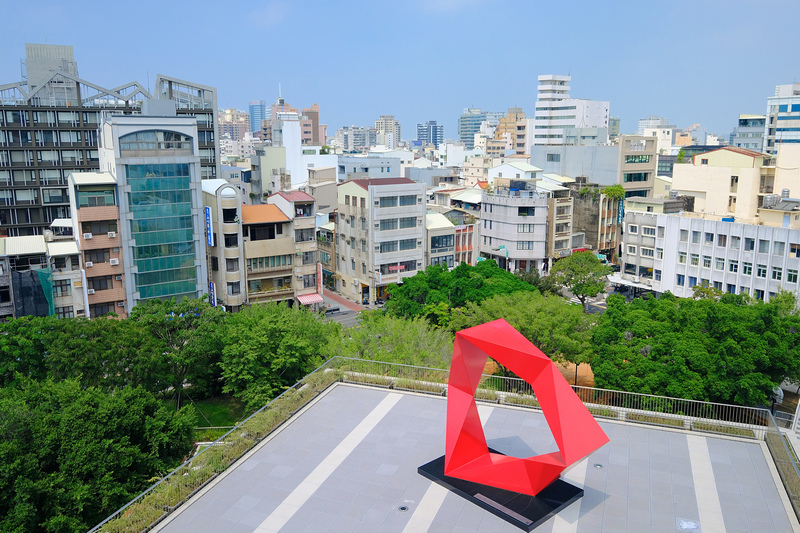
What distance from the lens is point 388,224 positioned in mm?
70000

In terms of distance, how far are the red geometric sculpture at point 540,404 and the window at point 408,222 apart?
5071 cm

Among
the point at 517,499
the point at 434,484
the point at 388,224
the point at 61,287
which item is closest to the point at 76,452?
the point at 434,484

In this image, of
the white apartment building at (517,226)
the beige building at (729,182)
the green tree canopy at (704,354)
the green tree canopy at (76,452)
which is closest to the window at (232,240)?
the green tree canopy at (76,452)

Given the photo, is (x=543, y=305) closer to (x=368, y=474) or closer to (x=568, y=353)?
(x=568, y=353)

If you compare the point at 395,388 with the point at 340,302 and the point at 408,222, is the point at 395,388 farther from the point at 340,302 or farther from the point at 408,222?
the point at 340,302

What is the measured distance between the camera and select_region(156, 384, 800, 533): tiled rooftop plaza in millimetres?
18078

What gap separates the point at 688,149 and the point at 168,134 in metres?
148

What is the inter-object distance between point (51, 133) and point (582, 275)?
60706 millimetres

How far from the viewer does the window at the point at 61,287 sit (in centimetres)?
4938

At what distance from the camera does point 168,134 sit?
53.3 meters

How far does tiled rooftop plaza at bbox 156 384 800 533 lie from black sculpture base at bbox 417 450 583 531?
0.22 meters

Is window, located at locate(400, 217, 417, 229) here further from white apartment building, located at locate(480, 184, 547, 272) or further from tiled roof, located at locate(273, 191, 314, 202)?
white apartment building, located at locate(480, 184, 547, 272)

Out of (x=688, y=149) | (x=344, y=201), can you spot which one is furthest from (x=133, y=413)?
(x=688, y=149)

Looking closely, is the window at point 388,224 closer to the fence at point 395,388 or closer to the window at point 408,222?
the window at point 408,222
